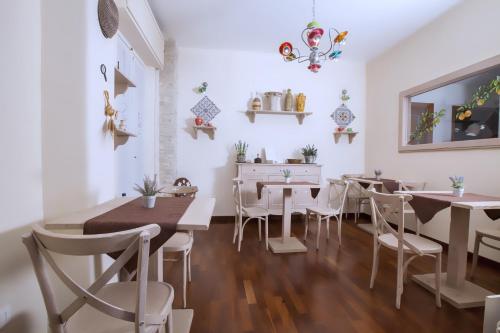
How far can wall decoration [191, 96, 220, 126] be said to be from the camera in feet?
13.3

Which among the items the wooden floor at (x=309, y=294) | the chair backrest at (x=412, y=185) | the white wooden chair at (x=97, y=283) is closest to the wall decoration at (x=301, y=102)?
the chair backrest at (x=412, y=185)

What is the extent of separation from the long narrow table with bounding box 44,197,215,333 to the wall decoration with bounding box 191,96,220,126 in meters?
2.55

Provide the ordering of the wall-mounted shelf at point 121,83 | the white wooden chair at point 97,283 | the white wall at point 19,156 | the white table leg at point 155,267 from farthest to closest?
the wall-mounted shelf at point 121,83, the white table leg at point 155,267, the white wall at point 19,156, the white wooden chair at point 97,283

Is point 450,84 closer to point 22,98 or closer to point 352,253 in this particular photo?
point 352,253

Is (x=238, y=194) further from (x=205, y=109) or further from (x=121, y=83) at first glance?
(x=205, y=109)

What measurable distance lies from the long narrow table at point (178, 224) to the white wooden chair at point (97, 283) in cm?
26

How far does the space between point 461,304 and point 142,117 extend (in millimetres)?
3858

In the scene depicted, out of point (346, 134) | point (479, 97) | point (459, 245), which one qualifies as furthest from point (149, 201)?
point (346, 134)

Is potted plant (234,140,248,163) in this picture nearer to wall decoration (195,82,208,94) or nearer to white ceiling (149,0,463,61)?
wall decoration (195,82,208,94)

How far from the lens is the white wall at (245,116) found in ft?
13.3

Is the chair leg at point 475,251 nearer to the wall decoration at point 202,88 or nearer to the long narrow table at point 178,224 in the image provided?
the long narrow table at point 178,224

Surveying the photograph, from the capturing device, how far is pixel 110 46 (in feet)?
5.77

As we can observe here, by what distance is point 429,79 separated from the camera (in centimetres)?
323

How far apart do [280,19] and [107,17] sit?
2225mm
